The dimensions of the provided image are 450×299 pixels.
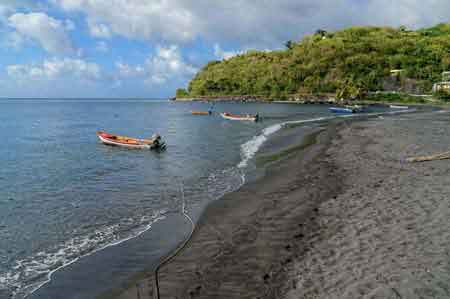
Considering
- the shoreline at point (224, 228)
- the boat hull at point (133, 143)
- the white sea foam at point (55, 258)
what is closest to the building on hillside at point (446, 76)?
the shoreline at point (224, 228)

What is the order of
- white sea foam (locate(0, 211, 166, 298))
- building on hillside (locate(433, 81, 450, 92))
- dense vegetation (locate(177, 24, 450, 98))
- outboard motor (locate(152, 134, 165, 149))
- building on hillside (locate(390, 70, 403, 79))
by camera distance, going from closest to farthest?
white sea foam (locate(0, 211, 166, 298)) → outboard motor (locate(152, 134, 165, 149)) → building on hillside (locate(433, 81, 450, 92)) → dense vegetation (locate(177, 24, 450, 98)) → building on hillside (locate(390, 70, 403, 79))

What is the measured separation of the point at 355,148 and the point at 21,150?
29.6m

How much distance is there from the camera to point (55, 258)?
10.4 metres

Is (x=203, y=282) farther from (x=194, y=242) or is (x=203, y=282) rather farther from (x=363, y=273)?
(x=363, y=273)

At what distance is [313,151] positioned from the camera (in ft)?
81.8

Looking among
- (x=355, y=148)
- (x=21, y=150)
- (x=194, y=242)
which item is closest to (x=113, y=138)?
(x=21, y=150)

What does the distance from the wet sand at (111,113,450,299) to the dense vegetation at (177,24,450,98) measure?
413 feet

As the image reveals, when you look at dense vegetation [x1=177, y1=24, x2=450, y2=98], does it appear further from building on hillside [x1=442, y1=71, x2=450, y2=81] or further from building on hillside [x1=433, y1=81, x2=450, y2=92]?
building on hillside [x1=433, y1=81, x2=450, y2=92]

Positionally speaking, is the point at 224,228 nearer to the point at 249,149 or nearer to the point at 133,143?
the point at 249,149

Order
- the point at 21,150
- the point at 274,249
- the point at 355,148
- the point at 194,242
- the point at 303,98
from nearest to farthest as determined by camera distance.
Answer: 1. the point at 274,249
2. the point at 194,242
3. the point at 355,148
4. the point at 21,150
5. the point at 303,98

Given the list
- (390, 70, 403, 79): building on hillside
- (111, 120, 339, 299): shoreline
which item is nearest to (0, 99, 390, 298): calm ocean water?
(111, 120, 339, 299): shoreline

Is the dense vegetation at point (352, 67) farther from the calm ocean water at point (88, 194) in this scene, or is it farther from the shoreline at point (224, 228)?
the shoreline at point (224, 228)

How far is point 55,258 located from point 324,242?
7.90m

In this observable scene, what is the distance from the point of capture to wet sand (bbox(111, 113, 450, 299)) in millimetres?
7336
